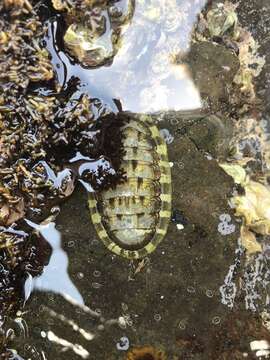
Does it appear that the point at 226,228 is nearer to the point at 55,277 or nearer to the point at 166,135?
the point at 166,135

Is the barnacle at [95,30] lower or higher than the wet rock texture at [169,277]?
higher

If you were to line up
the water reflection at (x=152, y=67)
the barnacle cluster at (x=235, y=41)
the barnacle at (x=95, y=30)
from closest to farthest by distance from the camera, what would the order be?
the barnacle at (x=95, y=30)
the water reflection at (x=152, y=67)
the barnacle cluster at (x=235, y=41)

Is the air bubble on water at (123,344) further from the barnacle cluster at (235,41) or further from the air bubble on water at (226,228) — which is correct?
the barnacle cluster at (235,41)

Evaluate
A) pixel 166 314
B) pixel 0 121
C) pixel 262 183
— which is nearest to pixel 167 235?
pixel 166 314

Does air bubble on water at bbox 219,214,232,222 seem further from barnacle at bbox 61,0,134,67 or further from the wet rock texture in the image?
barnacle at bbox 61,0,134,67

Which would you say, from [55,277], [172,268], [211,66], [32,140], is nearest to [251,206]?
[172,268]

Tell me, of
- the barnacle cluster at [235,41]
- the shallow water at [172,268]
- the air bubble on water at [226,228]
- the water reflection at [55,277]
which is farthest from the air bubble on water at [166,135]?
the water reflection at [55,277]

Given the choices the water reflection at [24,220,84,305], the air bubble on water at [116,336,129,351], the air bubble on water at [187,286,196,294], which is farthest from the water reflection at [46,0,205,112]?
the air bubble on water at [116,336,129,351]
